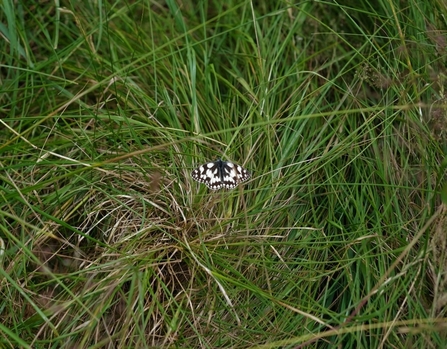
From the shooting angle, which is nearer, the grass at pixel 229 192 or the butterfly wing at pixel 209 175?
the grass at pixel 229 192

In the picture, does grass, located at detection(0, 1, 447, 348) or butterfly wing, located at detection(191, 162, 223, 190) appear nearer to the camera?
grass, located at detection(0, 1, 447, 348)

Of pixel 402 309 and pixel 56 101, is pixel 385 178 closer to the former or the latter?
pixel 402 309

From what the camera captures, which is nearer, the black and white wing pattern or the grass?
the grass
